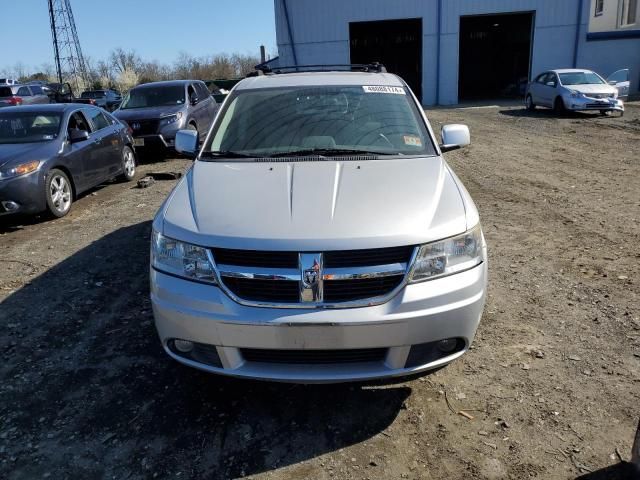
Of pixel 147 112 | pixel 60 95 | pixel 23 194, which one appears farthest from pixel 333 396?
pixel 60 95

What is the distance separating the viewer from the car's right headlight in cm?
263

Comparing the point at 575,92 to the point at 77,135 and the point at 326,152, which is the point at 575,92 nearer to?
the point at 77,135

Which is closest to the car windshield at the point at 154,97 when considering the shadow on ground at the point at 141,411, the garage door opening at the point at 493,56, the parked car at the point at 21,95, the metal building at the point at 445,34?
the shadow on ground at the point at 141,411

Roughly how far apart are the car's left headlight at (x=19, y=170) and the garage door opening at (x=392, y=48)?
85.6 ft

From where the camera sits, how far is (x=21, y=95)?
23188 millimetres

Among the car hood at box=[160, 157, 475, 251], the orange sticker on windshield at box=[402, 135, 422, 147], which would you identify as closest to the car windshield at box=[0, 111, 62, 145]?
the car hood at box=[160, 157, 475, 251]

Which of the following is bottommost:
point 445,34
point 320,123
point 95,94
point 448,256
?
point 95,94

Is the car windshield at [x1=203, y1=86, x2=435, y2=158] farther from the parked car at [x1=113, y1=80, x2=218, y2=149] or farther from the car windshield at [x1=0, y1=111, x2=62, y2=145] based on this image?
the parked car at [x1=113, y1=80, x2=218, y2=149]

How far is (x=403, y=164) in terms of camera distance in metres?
3.43

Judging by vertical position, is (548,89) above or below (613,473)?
above

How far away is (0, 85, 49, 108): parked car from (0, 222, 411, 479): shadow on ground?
2152 cm

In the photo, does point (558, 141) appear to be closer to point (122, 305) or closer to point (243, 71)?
point (122, 305)

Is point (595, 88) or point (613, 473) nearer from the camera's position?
point (613, 473)

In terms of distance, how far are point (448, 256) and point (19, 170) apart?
6018mm
